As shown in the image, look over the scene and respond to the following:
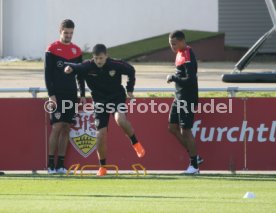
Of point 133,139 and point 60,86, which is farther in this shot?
point 60,86

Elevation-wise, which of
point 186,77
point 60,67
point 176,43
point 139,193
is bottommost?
point 139,193

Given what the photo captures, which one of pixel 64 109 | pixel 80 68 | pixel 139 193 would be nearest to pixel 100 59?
pixel 80 68

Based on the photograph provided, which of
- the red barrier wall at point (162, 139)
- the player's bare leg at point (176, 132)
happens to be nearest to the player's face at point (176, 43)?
the red barrier wall at point (162, 139)

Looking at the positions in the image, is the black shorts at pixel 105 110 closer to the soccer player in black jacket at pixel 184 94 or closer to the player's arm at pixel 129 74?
the player's arm at pixel 129 74

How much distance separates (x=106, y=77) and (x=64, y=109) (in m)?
0.84

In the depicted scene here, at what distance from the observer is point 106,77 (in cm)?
1464

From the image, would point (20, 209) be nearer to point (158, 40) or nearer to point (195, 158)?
point (195, 158)

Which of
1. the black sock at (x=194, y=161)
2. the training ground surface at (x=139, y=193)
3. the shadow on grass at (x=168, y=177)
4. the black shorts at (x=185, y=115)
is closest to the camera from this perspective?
the training ground surface at (x=139, y=193)

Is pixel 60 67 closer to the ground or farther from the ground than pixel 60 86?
farther from the ground

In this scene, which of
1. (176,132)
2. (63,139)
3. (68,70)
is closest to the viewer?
(68,70)

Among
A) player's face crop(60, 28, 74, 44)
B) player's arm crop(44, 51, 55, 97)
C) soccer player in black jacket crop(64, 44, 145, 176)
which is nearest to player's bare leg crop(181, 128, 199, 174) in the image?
soccer player in black jacket crop(64, 44, 145, 176)

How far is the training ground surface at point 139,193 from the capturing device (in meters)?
11.2

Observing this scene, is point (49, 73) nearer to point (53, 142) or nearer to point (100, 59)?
point (100, 59)

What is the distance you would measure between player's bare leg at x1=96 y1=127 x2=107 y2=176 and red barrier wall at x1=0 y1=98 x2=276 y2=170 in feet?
2.22
